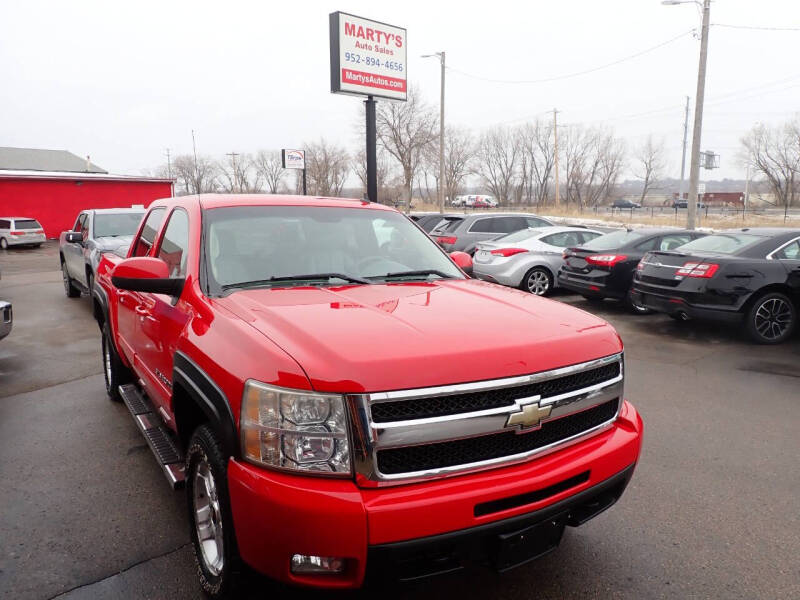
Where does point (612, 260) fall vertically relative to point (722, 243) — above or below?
below

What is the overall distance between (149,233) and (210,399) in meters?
2.38

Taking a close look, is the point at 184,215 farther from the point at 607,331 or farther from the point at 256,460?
the point at 607,331

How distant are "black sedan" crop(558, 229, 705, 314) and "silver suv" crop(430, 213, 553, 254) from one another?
3.69m

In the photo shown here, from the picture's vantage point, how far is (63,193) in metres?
30.7

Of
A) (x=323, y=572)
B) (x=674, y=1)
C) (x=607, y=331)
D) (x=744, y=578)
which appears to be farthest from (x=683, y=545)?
(x=674, y=1)

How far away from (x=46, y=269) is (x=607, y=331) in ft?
→ 66.5

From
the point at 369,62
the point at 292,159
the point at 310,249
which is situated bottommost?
the point at 310,249

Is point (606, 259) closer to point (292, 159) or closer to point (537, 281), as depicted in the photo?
point (537, 281)

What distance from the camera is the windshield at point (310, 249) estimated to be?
305 cm

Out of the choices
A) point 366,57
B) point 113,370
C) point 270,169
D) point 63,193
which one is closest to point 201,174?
point 270,169

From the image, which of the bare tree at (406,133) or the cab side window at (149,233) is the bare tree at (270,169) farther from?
the cab side window at (149,233)

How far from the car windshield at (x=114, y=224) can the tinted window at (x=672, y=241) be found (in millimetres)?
9175

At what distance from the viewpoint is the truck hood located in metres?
1.95

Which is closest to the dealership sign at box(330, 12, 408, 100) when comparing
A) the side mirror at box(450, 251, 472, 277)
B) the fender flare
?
the side mirror at box(450, 251, 472, 277)
